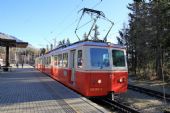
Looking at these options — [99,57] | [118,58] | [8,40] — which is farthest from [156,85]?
[8,40]

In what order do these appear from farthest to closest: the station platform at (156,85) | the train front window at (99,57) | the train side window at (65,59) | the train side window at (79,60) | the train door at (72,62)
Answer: the station platform at (156,85)
the train side window at (65,59)
the train door at (72,62)
the train side window at (79,60)
the train front window at (99,57)

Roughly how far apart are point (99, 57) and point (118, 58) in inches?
47.9

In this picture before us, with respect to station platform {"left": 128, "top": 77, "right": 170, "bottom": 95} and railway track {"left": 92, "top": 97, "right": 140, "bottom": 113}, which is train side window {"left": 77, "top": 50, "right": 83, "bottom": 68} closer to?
railway track {"left": 92, "top": 97, "right": 140, "bottom": 113}

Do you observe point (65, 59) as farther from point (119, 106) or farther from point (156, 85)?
point (156, 85)

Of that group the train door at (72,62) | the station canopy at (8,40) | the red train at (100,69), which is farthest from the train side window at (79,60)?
the station canopy at (8,40)

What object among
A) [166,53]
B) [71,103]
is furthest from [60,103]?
[166,53]

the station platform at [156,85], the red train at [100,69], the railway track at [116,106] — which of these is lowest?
the railway track at [116,106]

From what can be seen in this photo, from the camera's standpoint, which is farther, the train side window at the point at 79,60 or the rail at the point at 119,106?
the train side window at the point at 79,60

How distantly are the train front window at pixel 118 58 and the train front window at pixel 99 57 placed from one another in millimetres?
466

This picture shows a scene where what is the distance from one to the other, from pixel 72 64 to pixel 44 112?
7.86 meters

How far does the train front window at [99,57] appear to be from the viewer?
51.4 feet

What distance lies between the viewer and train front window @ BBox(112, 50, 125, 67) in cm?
1631

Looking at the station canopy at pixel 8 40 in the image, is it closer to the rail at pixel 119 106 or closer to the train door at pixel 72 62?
the train door at pixel 72 62

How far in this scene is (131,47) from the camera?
46906mm
